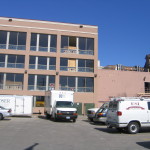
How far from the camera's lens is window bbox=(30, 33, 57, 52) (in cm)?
3718

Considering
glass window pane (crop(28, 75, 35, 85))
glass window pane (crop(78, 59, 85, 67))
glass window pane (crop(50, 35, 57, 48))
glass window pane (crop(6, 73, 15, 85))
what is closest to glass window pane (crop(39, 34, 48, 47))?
glass window pane (crop(50, 35, 57, 48))

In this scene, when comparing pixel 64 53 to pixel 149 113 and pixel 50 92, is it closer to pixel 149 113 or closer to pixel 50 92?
pixel 50 92

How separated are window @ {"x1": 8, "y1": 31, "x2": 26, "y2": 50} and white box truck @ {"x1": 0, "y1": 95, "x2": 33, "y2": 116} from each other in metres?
11.5

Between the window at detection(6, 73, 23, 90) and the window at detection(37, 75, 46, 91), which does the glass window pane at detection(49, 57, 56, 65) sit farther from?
the window at detection(6, 73, 23, 90)

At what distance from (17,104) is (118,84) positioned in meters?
18.0

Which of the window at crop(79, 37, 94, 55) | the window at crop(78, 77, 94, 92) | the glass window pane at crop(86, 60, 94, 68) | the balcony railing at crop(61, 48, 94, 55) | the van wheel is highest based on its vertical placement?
the window at crop(79, 37, 94, 55)

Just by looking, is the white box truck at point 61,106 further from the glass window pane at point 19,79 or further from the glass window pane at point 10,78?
the glass window pane at point 10,78

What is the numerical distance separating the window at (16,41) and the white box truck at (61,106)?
14.2 metres

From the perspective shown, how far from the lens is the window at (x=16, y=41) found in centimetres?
3669

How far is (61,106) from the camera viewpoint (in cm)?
2280

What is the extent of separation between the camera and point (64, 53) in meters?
37.6

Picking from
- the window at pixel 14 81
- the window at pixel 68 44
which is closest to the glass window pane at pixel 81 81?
the window at pixel 68 44

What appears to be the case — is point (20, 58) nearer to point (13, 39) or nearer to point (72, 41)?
point (13, 39)

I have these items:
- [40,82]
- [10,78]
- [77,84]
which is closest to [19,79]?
[10,78]
